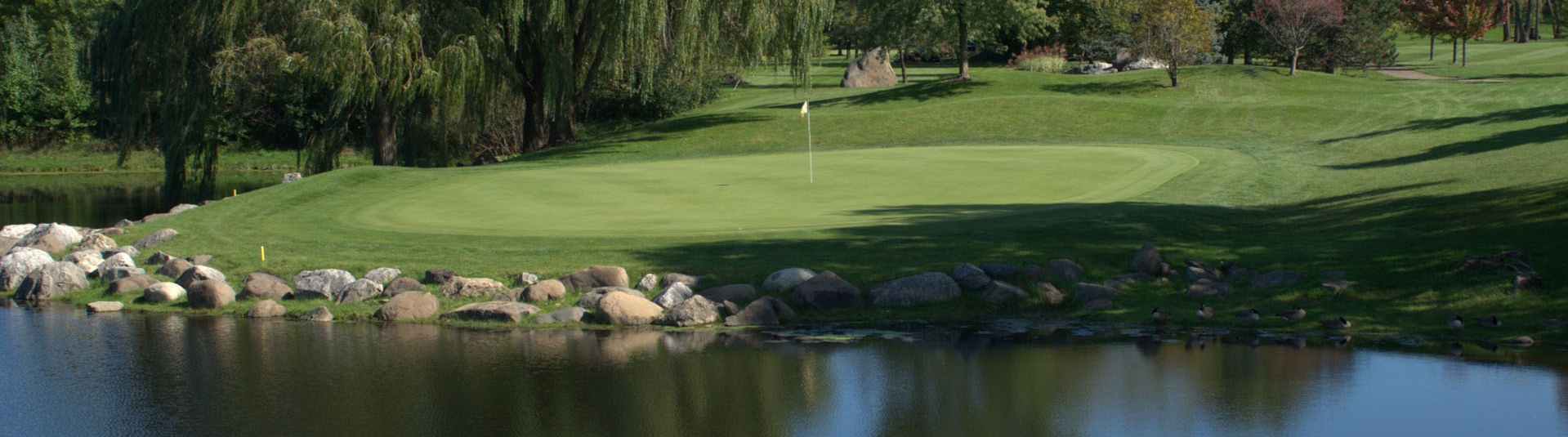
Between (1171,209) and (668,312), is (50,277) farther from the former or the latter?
(1171,209)

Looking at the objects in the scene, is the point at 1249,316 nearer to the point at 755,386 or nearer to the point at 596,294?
the point at 755,386

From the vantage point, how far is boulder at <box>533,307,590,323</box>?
1209 centimetres

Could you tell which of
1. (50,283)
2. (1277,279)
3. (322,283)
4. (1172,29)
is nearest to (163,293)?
(322,283)

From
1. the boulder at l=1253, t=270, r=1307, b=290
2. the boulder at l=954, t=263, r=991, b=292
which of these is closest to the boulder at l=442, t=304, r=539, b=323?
the boulder at l=954, t=263, r=991, b=292

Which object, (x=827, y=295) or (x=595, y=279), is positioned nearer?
(x=827, y=295)

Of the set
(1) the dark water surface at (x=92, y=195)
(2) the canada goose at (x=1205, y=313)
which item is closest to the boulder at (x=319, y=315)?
(2) the canada goose at (x=1205, y=313)

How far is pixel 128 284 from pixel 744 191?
404 inches

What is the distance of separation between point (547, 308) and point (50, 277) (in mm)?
7477

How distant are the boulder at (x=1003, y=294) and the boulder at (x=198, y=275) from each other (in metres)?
9.80

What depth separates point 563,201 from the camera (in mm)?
19750

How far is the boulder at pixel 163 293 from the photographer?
13.7 m

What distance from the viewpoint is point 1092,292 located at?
12297 millimetres

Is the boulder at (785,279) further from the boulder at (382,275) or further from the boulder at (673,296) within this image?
the boulder at (382,275)

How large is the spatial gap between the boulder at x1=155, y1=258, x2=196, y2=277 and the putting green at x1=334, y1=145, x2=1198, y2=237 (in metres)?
2.90
